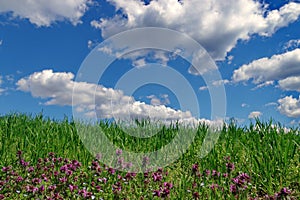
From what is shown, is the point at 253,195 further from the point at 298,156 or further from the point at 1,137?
the point at 1,137

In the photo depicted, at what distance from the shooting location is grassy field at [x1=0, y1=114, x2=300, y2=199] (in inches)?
229

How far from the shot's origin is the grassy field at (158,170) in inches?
229

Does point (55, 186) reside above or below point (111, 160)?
below

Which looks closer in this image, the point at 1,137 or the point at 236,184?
the point at 236,184

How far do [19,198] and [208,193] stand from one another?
9.45ft

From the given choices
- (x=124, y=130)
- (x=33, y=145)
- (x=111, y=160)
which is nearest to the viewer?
(x=111, y=160)

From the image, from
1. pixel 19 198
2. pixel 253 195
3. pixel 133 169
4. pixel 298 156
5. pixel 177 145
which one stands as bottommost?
pixel 19 198

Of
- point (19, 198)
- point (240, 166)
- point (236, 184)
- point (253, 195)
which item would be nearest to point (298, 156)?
point (240, 166)

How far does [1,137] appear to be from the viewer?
888 centimetres

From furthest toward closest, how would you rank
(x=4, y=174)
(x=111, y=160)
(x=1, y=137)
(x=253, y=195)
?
(x=1, y=137) < (x=111, y=160) < (x=4, y=174) < (x=253, y=195)

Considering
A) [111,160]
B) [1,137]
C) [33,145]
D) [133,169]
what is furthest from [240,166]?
[1,137]

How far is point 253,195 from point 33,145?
4.65 metres

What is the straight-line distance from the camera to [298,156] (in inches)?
272

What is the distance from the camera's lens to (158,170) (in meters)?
6.96
